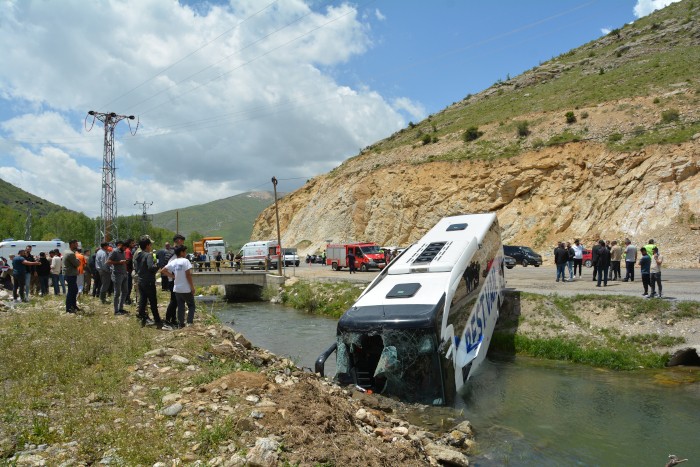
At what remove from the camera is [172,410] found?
647cm

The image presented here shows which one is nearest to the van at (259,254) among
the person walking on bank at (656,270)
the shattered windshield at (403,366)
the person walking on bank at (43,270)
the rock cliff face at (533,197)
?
the rock cliff face at (533,197)

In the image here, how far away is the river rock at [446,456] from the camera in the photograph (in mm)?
7027

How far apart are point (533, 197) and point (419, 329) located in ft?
115

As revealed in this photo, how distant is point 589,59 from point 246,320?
59354mm

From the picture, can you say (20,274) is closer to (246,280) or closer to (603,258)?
(246,280)

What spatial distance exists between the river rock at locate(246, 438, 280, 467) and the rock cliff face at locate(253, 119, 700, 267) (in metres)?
29.0

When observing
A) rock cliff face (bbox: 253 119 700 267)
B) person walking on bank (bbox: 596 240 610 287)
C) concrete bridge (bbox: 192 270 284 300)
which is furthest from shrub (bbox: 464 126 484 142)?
person walking on bank (bbox: 596 240 610 287)

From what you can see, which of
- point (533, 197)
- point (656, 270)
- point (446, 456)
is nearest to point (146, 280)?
point (446, 456)

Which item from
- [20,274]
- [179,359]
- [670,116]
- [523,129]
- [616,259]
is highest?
[523,129]

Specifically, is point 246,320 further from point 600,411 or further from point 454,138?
point 454,138

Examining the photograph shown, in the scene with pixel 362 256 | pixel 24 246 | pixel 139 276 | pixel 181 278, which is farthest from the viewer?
pixel 362 256

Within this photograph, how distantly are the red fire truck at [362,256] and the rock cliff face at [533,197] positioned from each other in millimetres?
10377

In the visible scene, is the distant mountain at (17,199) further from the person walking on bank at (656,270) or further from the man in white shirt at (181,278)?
the person walking on bank at (656,270)

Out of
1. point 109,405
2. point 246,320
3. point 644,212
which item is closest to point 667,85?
point 644,212
